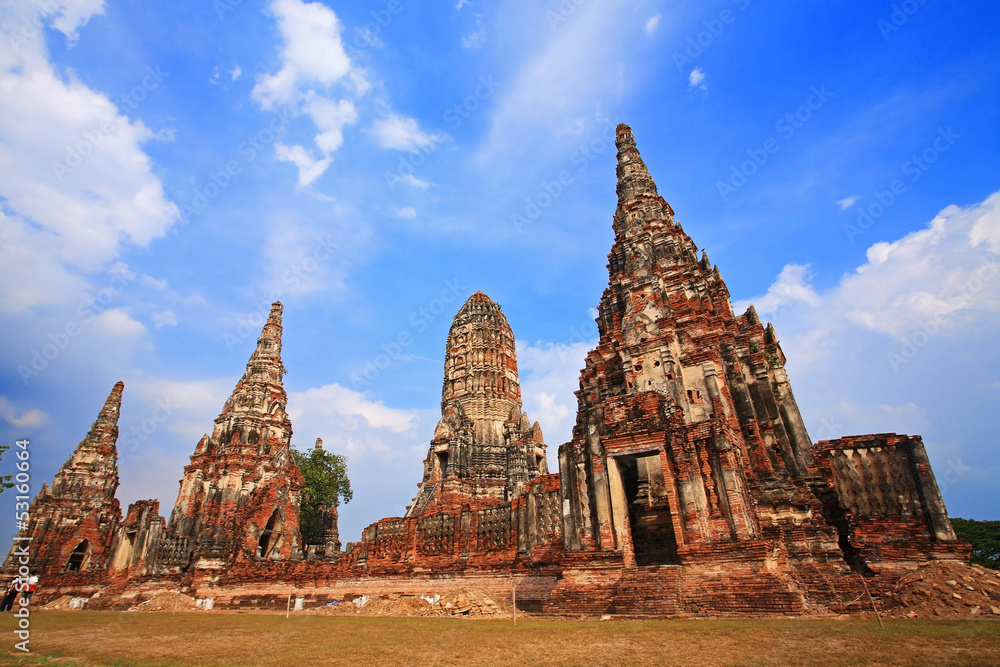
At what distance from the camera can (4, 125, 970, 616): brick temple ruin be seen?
38.7 ft

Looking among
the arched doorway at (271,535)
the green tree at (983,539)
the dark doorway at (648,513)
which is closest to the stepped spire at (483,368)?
the arched doorway at (271,535)

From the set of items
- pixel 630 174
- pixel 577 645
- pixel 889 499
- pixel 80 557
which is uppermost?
pixel 630 174

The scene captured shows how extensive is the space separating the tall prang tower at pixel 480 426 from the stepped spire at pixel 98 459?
23255 millimetres

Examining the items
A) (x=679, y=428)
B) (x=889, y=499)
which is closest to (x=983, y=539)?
(x=889, y=499)

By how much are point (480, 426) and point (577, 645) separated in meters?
25.0

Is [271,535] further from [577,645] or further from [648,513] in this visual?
[577,645]

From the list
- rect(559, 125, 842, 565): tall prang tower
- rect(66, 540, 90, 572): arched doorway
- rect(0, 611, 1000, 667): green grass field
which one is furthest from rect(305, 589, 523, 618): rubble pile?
rect(66, 540, 90, 572): arched doorway

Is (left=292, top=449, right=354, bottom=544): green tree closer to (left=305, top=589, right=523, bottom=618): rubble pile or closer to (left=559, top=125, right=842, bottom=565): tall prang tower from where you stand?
(left=305, top=589, right=523, bottom=618): rubble pile

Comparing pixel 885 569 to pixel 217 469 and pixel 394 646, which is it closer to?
pixel 394 646

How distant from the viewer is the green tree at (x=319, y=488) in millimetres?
38344

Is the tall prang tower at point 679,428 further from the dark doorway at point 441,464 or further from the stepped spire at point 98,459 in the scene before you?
the stepped spire at point 98,459

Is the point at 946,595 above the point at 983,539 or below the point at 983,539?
below

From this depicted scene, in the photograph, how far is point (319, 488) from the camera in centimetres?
4019

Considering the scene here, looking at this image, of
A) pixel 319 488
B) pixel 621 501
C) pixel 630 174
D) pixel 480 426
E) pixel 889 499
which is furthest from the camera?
pixel 319 488
